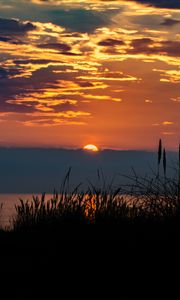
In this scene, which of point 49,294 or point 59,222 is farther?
point 59,222

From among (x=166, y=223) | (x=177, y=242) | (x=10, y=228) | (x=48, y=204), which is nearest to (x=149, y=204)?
(x=166, y=223)

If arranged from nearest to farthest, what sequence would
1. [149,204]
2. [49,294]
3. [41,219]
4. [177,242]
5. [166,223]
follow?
1. [49,294]
2. [177,242]
3. [166,223]
4. [149,204]
5. [41,219]

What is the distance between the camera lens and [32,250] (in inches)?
433

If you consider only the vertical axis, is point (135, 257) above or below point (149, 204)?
below

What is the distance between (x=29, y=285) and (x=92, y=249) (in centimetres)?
150

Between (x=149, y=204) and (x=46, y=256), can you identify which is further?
(x=149, y=204)

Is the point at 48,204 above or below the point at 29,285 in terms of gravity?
above

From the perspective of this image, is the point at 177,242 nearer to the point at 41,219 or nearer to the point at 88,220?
the point at 88,220

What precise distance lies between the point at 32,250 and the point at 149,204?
7.81 feet

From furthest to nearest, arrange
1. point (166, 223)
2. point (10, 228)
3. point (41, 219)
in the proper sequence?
point (10, 228) → point (41, 219) → point (166, 223)

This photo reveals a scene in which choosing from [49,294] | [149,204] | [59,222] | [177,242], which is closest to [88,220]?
[59,222]

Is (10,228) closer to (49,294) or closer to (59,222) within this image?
(59,222)

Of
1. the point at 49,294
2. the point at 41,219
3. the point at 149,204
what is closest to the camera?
the point at 49,294

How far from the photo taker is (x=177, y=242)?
9.70 meters
